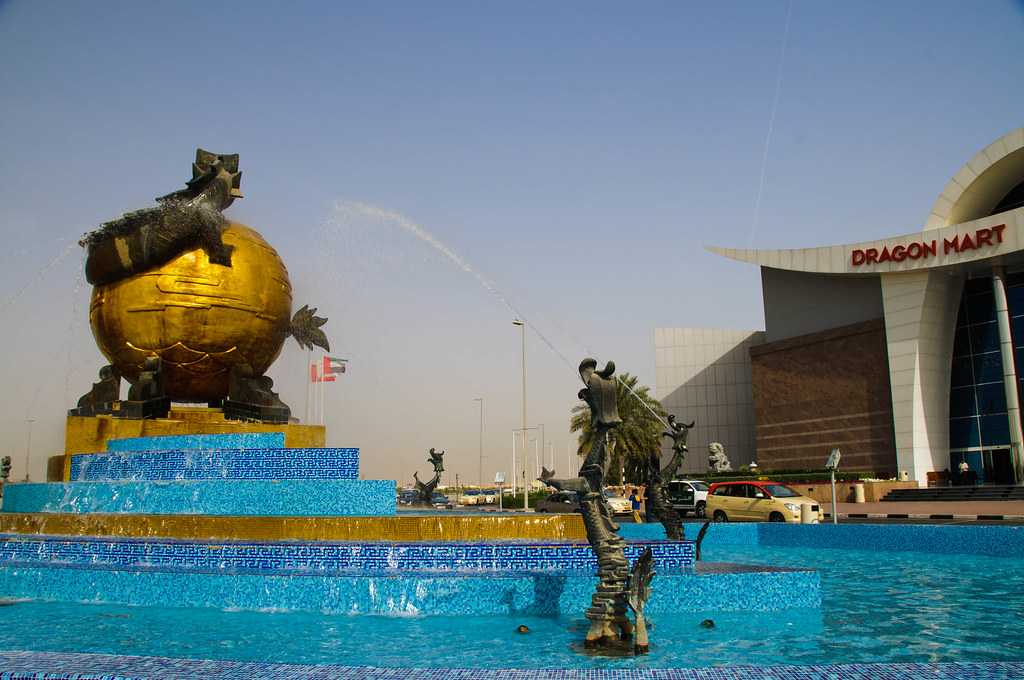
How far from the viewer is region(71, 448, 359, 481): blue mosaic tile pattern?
13.9m

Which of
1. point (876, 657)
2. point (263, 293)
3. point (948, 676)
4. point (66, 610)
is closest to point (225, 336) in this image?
point (263, 293)

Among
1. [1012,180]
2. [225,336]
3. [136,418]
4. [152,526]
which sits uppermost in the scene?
[1012,180]

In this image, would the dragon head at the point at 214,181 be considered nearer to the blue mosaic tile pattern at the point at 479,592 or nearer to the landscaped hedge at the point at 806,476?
the blue mosaic tile pattern at the point at 479,592

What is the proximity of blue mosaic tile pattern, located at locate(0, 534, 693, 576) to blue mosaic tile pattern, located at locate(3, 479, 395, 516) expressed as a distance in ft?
8.74

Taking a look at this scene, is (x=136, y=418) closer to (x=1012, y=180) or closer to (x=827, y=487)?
(x=827, y=487)

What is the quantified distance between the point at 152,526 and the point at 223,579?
3505 millimetres

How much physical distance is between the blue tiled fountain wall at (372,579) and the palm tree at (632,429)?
117 feet

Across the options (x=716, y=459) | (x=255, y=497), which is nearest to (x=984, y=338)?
(x=716, y=459)

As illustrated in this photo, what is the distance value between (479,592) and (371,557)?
1678 millimetres

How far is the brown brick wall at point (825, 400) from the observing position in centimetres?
4284

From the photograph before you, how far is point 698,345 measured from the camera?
61312 mm

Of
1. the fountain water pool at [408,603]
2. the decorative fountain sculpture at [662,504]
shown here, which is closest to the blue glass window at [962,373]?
the fountain water pool at [408,603]

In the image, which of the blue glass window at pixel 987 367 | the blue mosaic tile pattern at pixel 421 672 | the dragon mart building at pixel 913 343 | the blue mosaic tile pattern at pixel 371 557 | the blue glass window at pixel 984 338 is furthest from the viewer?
the blue glass window at pixel 984 338

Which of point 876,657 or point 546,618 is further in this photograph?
point 546,618
